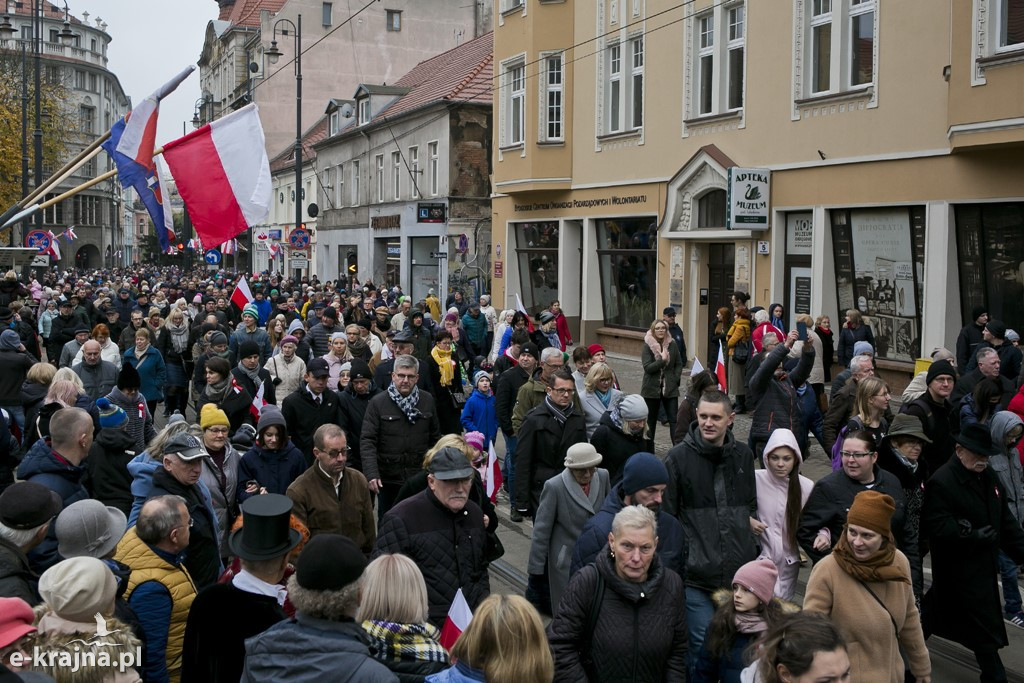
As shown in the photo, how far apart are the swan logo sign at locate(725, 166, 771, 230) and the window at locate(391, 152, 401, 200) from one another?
75.1ft

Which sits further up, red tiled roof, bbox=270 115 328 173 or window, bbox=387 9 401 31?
window, bbox=387 9 401 31

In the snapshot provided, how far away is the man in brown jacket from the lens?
664 cm

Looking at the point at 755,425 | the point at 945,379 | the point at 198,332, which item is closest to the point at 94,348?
the point at 198,332

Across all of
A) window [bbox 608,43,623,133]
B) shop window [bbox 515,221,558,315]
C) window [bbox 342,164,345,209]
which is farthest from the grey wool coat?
window [bbox 342,164,345,209]

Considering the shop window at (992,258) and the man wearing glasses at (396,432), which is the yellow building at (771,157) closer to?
the shop window at (992,258)

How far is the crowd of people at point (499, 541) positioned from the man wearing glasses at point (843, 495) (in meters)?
0.01

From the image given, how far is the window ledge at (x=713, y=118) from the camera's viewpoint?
21125 mm

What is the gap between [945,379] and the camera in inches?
333

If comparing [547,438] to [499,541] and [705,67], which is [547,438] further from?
[705,67]

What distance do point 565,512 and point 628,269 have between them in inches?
766

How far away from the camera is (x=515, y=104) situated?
1145 inches

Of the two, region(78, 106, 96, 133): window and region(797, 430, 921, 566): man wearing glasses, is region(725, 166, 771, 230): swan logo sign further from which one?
region(78, 106, 96, 133): window

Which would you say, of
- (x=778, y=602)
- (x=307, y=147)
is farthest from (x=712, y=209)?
(x=307, y=147)

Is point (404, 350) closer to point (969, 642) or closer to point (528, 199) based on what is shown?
point (969, 642)
